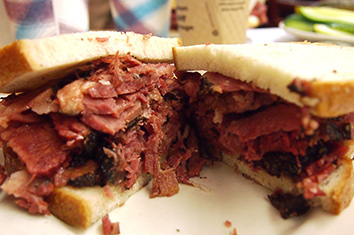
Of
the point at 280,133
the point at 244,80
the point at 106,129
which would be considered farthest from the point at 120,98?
the point at 280,133

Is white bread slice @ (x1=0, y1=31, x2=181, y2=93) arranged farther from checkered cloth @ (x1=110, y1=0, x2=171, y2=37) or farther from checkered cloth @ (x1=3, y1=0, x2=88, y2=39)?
checkered cloth @ (x1=110, y1=0, x2=171, y2=37)

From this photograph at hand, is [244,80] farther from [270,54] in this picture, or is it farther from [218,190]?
[218,190]

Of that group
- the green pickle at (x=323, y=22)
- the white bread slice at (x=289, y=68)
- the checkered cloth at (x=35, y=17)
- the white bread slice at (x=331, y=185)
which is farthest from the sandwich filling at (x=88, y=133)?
the green pickle at (x=323, y=22)

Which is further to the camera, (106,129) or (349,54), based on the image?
(349,54)

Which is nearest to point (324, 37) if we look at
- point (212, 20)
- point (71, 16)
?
point (212, 20)

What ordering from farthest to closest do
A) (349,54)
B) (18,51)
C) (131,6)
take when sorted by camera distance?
(131,6)
(349,54)
(18,51)

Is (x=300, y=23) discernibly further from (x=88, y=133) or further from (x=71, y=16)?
(x=88, y=133)
